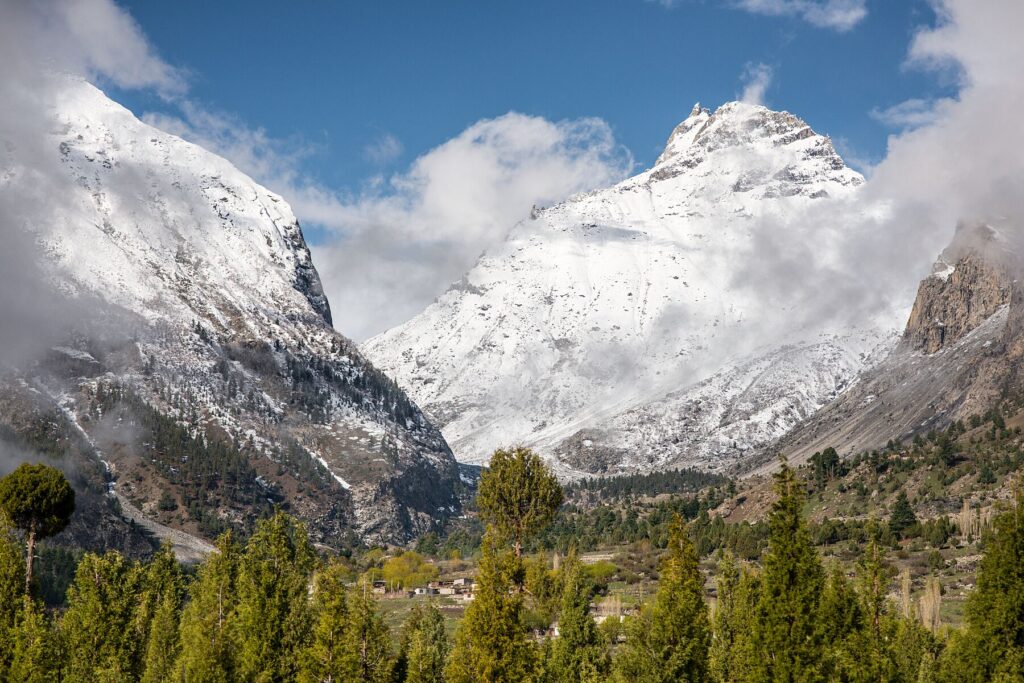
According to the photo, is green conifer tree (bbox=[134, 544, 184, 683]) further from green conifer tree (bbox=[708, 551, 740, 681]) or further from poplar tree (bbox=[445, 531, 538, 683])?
green conifer tree (bbox=[708, 551, 740, 681])

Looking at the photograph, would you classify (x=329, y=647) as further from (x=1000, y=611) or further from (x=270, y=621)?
(x=1000, y=611)

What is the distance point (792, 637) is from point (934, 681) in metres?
25.2

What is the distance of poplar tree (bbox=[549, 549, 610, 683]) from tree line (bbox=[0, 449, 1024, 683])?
16 centimetres

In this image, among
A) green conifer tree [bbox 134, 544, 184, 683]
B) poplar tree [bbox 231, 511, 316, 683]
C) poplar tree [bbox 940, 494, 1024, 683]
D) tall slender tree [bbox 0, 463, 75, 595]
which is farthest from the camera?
tall slender tree [bbox 0, 463, 75, 595]

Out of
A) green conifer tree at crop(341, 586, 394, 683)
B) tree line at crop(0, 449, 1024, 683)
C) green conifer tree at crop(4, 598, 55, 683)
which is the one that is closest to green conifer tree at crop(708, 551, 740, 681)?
tree line at crop(0, 449, 1024, 683)

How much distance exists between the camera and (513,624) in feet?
238

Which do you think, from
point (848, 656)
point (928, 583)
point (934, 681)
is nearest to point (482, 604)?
point (848, 656)

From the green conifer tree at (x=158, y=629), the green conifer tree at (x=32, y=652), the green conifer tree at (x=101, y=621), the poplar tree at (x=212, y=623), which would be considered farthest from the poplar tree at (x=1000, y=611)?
the green conifer tree at (x=32, y=652)

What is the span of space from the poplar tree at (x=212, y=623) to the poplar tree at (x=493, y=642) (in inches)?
763

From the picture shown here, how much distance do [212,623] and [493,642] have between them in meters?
28.6

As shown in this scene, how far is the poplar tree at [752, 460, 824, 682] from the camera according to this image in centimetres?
6662

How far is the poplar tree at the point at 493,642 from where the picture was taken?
71.0 metres

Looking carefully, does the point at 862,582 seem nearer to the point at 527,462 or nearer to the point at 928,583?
the point at 527,462

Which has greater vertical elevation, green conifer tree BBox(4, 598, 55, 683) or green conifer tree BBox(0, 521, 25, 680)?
green conifer tree BBox(0, 521, 25, 680)
